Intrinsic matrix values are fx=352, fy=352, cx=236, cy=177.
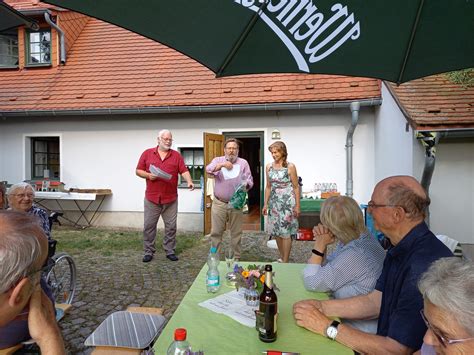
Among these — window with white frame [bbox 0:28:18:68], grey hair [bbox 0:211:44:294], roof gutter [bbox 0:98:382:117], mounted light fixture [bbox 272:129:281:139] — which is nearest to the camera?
grey hair [bbox 0:211:44:294]

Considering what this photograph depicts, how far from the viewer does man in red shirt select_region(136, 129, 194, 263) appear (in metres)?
5.60

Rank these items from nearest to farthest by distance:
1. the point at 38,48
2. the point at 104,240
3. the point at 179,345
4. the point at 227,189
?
the point at 179,345, the point at 227,189, the point at 104,240, the point at 38,48

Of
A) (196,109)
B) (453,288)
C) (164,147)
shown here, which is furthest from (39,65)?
(453,288)

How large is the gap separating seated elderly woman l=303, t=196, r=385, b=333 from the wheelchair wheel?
2.71m

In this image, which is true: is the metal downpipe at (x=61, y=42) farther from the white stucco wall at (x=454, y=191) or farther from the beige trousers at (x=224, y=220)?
the white stucco wall at (x=454, y=191)

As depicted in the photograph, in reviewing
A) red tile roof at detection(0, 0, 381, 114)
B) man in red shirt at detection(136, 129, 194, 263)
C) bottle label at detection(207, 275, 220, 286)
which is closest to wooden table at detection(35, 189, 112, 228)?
red tile roof at detection(0, 0, 381, 114)

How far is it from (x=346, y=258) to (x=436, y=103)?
15.2 feet

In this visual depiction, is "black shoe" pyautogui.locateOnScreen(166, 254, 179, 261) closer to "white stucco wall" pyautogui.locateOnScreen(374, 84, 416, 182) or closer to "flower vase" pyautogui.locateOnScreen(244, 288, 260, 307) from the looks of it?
"flower vase" pyautogui.locateOnScreen(244, 288, 260, 307)

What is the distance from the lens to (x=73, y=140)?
9.23m

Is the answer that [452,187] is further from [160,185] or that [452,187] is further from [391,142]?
[160,185]

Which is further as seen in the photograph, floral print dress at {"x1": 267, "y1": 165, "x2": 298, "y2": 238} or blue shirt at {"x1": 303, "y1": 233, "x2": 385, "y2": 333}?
floral print dress at {"x1": 267, "y1": 165, "x2": 298, "y2": 238}

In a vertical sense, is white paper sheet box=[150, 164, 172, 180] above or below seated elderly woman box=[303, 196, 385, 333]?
above

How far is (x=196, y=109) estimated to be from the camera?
834 cm

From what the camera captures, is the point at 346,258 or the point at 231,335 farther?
the point at 346,258
